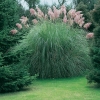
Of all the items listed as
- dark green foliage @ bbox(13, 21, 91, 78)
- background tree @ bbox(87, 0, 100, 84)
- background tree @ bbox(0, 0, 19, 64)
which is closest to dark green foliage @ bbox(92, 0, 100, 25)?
background tree @ bbox(87, 0, 100, 84)

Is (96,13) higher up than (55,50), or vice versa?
(96,13)

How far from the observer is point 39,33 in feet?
31.7

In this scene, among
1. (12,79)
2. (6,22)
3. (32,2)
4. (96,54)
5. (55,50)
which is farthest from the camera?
(32,2)

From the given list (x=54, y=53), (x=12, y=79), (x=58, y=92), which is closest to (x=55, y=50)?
(x=54, y=53)

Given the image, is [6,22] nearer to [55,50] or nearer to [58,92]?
[55,50]

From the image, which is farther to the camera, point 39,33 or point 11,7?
point 39,33

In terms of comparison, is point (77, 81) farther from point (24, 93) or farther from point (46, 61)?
point (24, 93)

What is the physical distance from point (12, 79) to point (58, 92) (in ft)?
4.24

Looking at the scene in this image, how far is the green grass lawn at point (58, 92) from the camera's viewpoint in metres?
6.32

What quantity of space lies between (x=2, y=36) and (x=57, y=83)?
221 cm

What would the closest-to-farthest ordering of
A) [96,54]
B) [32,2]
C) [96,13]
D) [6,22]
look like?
[96,54]
[96,13]
[6,22]
[32,2]

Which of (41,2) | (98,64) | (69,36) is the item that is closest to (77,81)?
(98,64)

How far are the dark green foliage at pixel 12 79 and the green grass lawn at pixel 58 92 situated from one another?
20 centimetres

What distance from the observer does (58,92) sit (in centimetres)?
686
